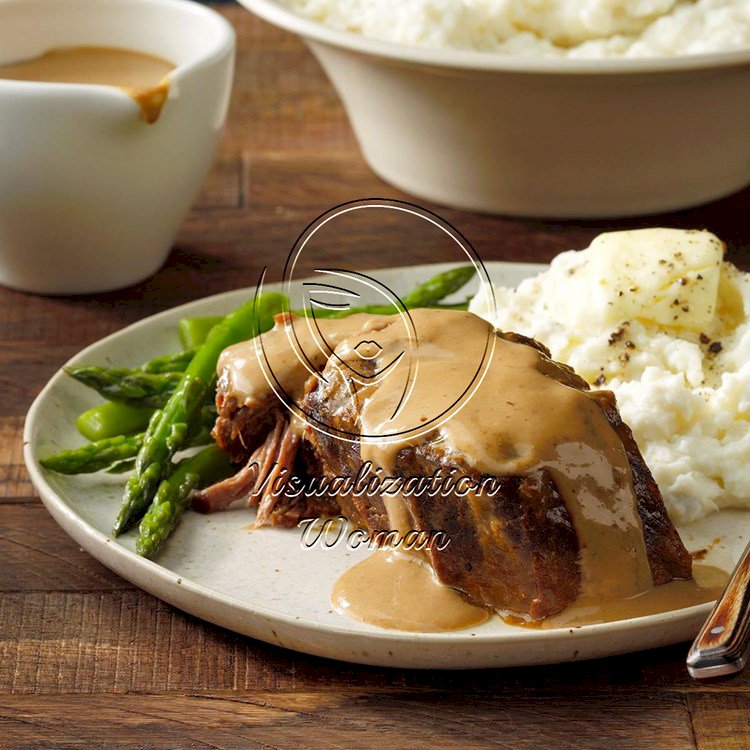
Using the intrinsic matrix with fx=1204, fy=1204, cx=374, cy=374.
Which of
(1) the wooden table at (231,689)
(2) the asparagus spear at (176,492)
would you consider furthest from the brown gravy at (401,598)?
(2) the asparagus spear at (176,492)

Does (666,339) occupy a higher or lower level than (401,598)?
higher

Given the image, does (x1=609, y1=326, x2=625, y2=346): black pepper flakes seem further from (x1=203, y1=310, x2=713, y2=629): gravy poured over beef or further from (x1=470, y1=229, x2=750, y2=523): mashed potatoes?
(x1=203, y1=310, x2=713, y2=629): gravy poured over beef

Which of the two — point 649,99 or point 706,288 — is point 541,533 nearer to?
point 706,288

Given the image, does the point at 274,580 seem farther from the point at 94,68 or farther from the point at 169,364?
the point at 94,68

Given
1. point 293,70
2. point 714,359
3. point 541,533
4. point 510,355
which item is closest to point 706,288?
point 714,359

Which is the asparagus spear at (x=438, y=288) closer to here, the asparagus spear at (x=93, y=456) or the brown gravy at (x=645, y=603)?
the asparagus spear at (x=93, y=456)

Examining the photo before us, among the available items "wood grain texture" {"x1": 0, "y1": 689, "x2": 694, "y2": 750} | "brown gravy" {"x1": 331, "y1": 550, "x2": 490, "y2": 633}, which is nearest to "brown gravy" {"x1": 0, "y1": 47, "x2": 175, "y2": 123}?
"brown gravy" {"x1": 331, "y1": 550, "x2": 490, "y2": 633}
